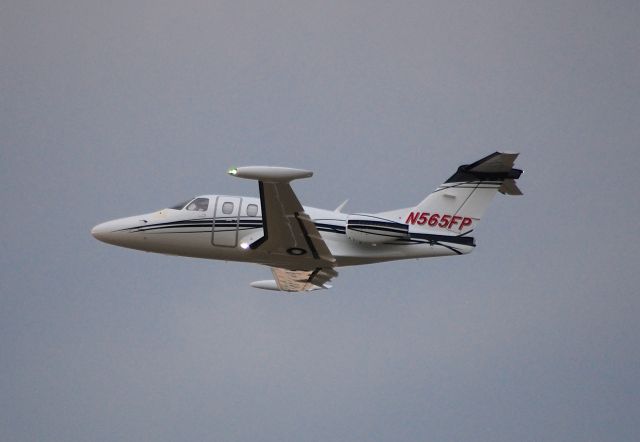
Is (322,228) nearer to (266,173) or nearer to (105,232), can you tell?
(266,173)

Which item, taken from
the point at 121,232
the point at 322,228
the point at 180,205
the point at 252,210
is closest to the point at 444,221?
the point at 322,228

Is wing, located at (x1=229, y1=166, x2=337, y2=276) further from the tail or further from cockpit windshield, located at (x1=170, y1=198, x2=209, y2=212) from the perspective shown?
the tail

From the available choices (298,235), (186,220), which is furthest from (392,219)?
A: (186,220)

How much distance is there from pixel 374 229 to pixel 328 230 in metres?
1.76

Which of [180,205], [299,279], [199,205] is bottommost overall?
[299,279]

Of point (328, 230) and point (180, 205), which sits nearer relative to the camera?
point (328, 230)

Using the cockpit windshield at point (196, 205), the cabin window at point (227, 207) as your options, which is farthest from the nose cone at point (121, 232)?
the cabin window at point (227, 207)

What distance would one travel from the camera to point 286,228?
33281 mm

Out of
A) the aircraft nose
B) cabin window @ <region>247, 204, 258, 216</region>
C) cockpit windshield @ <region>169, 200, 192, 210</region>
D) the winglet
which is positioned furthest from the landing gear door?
the winglet

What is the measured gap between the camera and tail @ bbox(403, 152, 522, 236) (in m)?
35.8

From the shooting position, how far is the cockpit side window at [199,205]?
117ft

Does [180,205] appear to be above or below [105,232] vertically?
above

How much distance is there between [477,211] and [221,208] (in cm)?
890

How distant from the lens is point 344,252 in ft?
115
